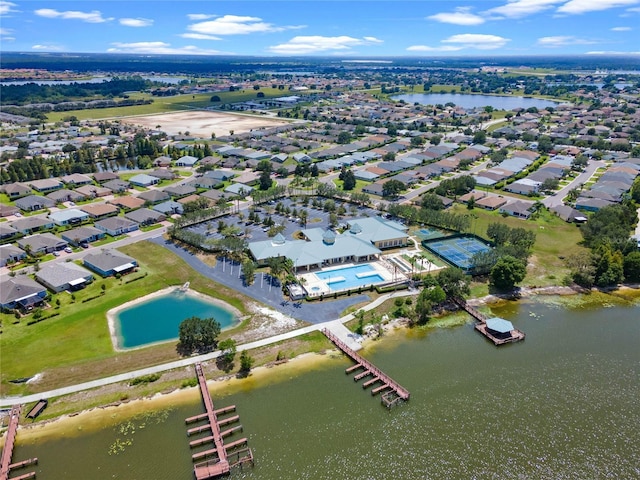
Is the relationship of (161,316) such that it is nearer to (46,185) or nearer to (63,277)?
(63,277)

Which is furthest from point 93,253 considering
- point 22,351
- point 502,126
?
point 502,126

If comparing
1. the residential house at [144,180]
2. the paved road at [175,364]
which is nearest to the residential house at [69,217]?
the residential house at [144,180]

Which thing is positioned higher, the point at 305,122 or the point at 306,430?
the point at 305,122

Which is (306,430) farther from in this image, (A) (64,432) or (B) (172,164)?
(B) (172,164)

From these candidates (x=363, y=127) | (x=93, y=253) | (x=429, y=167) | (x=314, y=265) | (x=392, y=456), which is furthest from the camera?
(x=363, y=127)

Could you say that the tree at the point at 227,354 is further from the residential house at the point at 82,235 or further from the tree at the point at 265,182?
the tree at the point at 265,182

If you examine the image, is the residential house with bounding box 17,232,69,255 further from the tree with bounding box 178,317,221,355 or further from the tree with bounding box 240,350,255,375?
the tree with bounding box 240,350,255,375

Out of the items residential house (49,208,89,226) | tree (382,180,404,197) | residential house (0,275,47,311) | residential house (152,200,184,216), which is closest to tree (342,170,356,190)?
tree (382,180,404,197)
